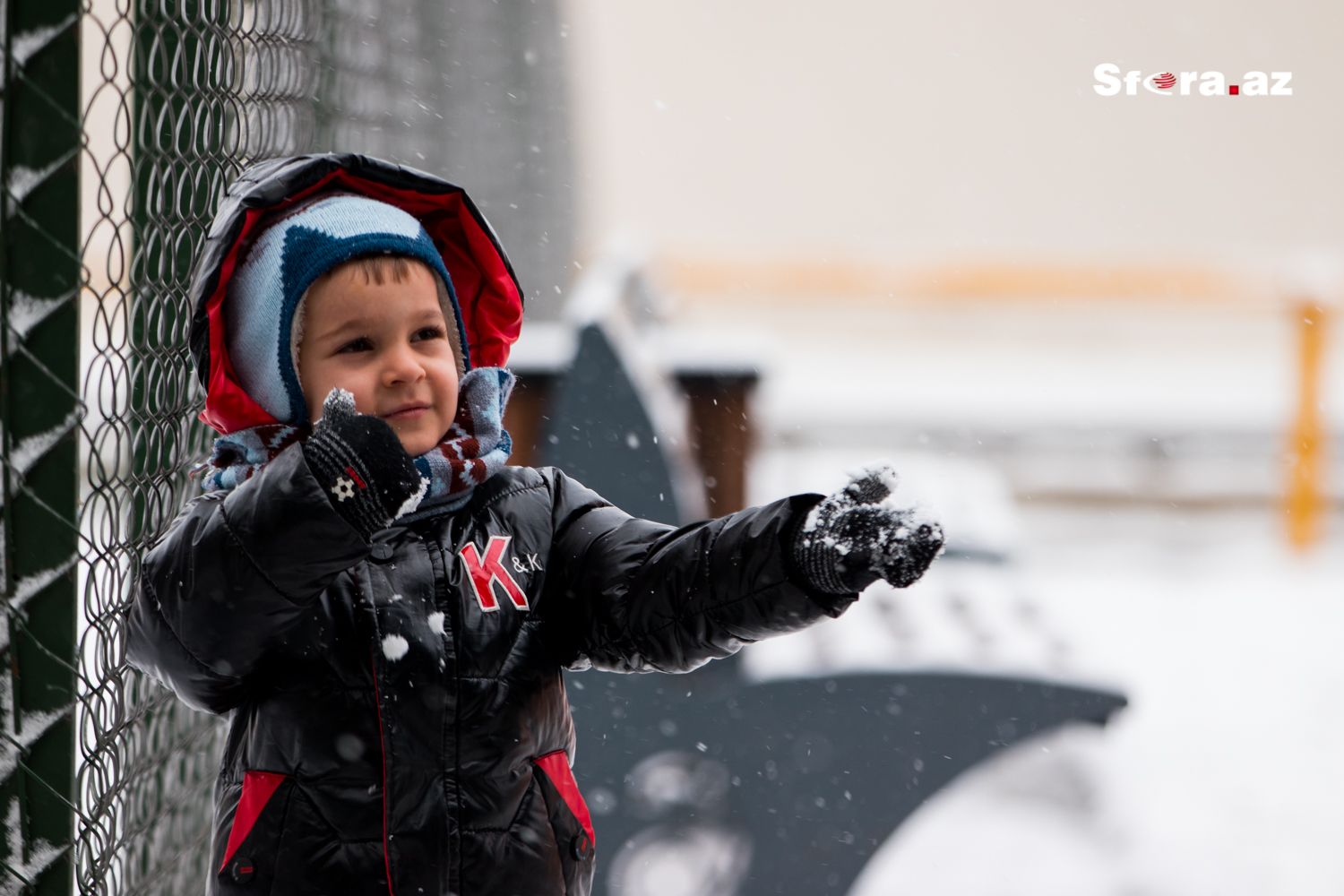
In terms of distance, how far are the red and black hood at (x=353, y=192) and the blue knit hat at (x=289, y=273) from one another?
2 centimetres

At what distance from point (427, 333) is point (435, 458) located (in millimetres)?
132

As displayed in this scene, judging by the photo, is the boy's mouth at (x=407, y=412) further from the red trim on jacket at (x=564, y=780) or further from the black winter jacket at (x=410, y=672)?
the red trim on jacket at (x=564, y=780)

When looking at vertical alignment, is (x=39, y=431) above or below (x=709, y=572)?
above

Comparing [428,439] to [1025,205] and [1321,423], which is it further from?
[1025,205]

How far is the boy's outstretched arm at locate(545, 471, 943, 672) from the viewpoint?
1.05m

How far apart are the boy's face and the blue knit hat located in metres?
0.02

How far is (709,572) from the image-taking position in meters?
1.15

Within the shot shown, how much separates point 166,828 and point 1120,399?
6416 mm

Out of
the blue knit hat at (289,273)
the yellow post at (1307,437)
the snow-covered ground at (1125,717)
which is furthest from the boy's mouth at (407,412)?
the yellow post at (1307,437)

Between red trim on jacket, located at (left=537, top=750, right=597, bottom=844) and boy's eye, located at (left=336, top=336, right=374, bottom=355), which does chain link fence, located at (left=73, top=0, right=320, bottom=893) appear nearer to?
boy's eye, located at (left=336, top=336, right=374, bottom=355)

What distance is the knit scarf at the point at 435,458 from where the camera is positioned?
46.0 inches

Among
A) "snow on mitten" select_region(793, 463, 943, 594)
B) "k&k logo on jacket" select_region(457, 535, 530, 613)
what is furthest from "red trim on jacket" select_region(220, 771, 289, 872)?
"snow on mitten" select_region(793, 463, 943, 594)

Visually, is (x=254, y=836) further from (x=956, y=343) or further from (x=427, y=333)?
(x=956, y=343)

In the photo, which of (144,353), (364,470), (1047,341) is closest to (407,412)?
(364,470)
